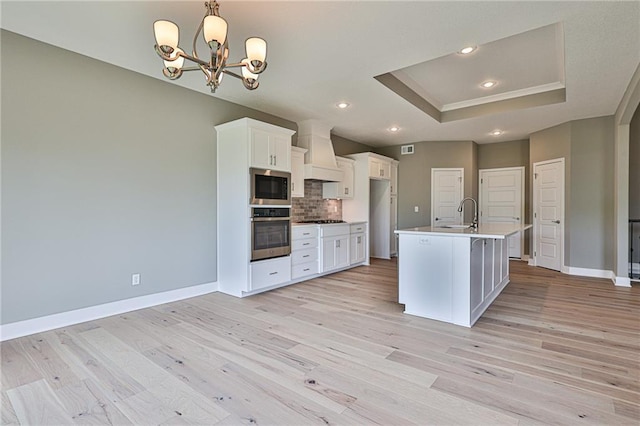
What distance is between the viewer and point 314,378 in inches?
83.7

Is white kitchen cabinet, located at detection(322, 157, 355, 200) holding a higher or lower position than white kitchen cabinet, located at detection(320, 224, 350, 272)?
higher

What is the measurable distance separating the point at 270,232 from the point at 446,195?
4456 millimetres

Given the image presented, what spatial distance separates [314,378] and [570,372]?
1738mm

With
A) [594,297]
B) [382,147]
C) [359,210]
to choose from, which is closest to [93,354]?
[359,210]

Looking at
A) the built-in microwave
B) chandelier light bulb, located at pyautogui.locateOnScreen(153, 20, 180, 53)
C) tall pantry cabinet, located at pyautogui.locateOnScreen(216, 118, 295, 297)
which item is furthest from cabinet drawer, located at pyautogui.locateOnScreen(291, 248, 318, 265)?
chandelier light bulb, located at pyautogui.locateOnScreen(153, 20, 180, 53)

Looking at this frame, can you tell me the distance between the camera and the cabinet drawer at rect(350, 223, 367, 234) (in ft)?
19.5

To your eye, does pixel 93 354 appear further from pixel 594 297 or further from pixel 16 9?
pixel 594 297

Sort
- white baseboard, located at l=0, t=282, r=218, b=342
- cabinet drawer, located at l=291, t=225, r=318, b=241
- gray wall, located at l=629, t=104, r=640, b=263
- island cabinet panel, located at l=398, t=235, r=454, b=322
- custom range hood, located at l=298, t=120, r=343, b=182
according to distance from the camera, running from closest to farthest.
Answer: white baseboard, located at l=0, t=282, r=218, b=342 < island cabinet panel, located at l=398, t=235, r=454, b=322 < cabinet drawer, located at l=291, t=225, r=318, b=241 < gray wall, located at l=629, t=104, r=640, b=263 < custom range hood, located at l=298, t=120, r=343, b=182

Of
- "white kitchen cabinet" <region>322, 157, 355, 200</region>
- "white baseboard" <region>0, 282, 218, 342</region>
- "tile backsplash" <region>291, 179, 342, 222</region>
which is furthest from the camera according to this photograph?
"white kitchen cabinet" <region>322, 157, 355, 200</region>

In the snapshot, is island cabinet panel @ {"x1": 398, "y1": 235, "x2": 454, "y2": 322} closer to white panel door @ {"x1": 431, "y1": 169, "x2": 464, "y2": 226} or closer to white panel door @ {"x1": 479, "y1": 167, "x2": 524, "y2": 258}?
white panel door @ {"x1": 431, "y1": 169, "x2": 464, "y2": 226}

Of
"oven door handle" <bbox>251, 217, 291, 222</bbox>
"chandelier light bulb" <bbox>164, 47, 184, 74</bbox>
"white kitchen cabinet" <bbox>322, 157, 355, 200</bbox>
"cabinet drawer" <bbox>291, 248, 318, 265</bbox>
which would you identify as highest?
"chandelier light bulb" <bbox>164, 47, 184, 74</bbox>

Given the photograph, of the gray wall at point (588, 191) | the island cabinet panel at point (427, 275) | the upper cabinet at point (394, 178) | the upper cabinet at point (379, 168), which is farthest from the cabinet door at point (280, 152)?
the gray wall at point (588, 191)

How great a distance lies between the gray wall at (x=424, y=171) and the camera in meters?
7.00

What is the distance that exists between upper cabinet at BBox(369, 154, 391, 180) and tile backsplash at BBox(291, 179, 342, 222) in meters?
0.92
